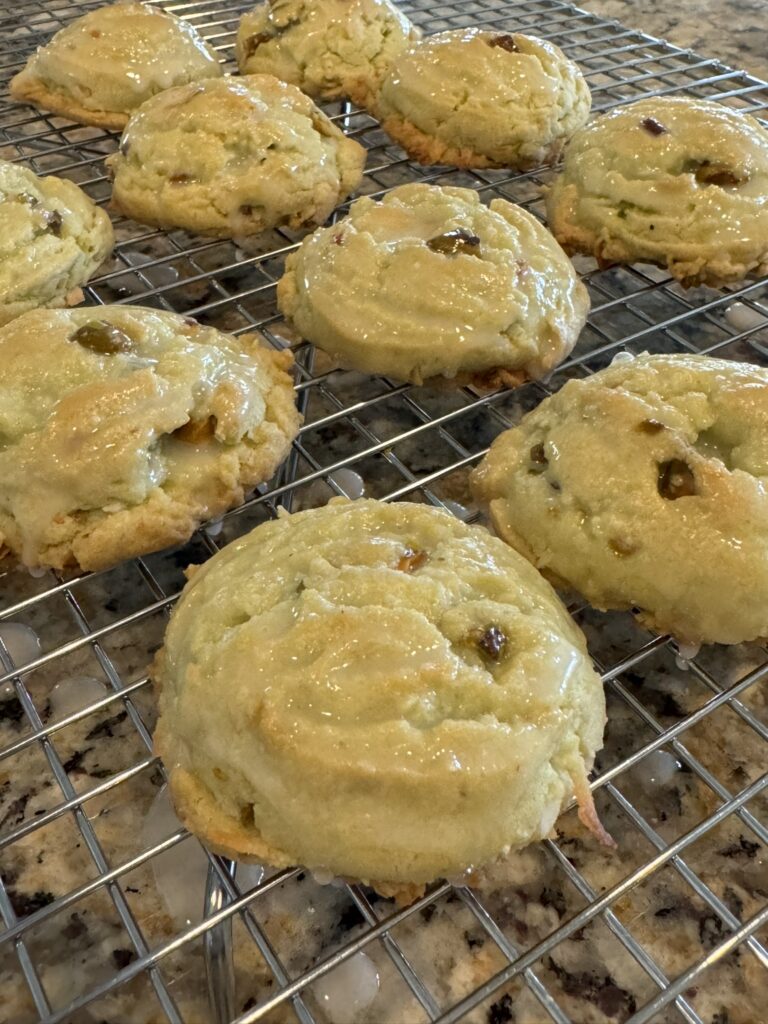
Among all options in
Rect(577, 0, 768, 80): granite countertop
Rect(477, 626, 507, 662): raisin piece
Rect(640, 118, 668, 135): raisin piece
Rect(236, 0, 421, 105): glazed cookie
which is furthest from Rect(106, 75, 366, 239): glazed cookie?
Rect(577, 0, 768, 80): granite countertop

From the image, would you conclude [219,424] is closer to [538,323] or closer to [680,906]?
[538,323]

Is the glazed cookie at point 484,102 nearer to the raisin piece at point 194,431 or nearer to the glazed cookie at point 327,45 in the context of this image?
the glazed cookie at point 327,45

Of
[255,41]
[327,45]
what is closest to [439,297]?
[327,45]

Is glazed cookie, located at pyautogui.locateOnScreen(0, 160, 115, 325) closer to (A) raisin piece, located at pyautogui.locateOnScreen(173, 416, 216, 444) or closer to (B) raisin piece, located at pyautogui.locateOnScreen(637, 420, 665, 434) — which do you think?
(A) raisin piece, located at pyautogui.locateOnScreen(173, 416, 216, 444)

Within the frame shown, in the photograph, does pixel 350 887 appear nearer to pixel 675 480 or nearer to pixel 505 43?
pixel 675 480

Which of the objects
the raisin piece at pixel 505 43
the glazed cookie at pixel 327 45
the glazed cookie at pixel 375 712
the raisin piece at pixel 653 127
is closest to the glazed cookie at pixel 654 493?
the glazed cookie at pixel 375 712

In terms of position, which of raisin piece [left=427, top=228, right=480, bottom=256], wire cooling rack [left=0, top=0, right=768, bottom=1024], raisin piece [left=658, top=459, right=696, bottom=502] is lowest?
wire cooling rack [left=0, top=0, right=768, bottom=1024]
